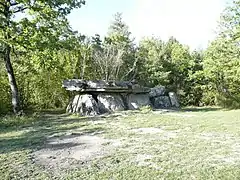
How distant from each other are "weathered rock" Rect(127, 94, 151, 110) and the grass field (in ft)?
17.9

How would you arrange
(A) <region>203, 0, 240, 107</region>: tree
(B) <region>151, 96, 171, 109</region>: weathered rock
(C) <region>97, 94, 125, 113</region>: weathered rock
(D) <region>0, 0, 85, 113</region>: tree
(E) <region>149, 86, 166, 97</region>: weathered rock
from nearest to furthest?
(D) <region>0, 0, 85, 113</region>: tree
(C) <region>97, 94, 125, 113</region>: weathered rock
(A) <region>203, 0, 240, 107</region>: tree
(B) <region>151, 96, 171, 109</region>: weathered rock
(E) <region>149, 86, 166, 97</region>: weathered rock

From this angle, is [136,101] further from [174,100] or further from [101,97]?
[174,100]

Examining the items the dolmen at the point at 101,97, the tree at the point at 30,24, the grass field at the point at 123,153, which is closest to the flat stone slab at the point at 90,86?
the dolmen at the point at 101,97

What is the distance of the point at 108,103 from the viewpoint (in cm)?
1185

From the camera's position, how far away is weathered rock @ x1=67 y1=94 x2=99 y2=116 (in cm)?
1077

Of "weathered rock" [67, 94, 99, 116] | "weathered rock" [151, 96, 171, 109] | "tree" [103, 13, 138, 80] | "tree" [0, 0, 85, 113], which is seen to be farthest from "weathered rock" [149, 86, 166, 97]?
"tree" [0, 0, 85, 113]

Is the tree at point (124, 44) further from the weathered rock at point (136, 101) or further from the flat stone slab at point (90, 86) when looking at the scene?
the flat stone slab at point (90, 86)

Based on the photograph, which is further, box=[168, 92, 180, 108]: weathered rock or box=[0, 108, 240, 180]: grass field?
box=[168, 92, 180, 108]: weathered rock

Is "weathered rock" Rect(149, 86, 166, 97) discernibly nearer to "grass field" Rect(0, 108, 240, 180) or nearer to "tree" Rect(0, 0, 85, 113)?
"tree" Rect(0, 0, 85, 113)

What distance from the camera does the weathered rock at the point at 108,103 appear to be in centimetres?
1170

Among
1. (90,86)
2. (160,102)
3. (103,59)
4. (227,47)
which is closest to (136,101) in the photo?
(90,86)

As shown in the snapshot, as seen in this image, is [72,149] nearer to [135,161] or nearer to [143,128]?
[135,161]

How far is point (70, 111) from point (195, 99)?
9101mm

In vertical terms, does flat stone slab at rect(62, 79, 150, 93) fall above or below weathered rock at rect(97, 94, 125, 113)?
above
